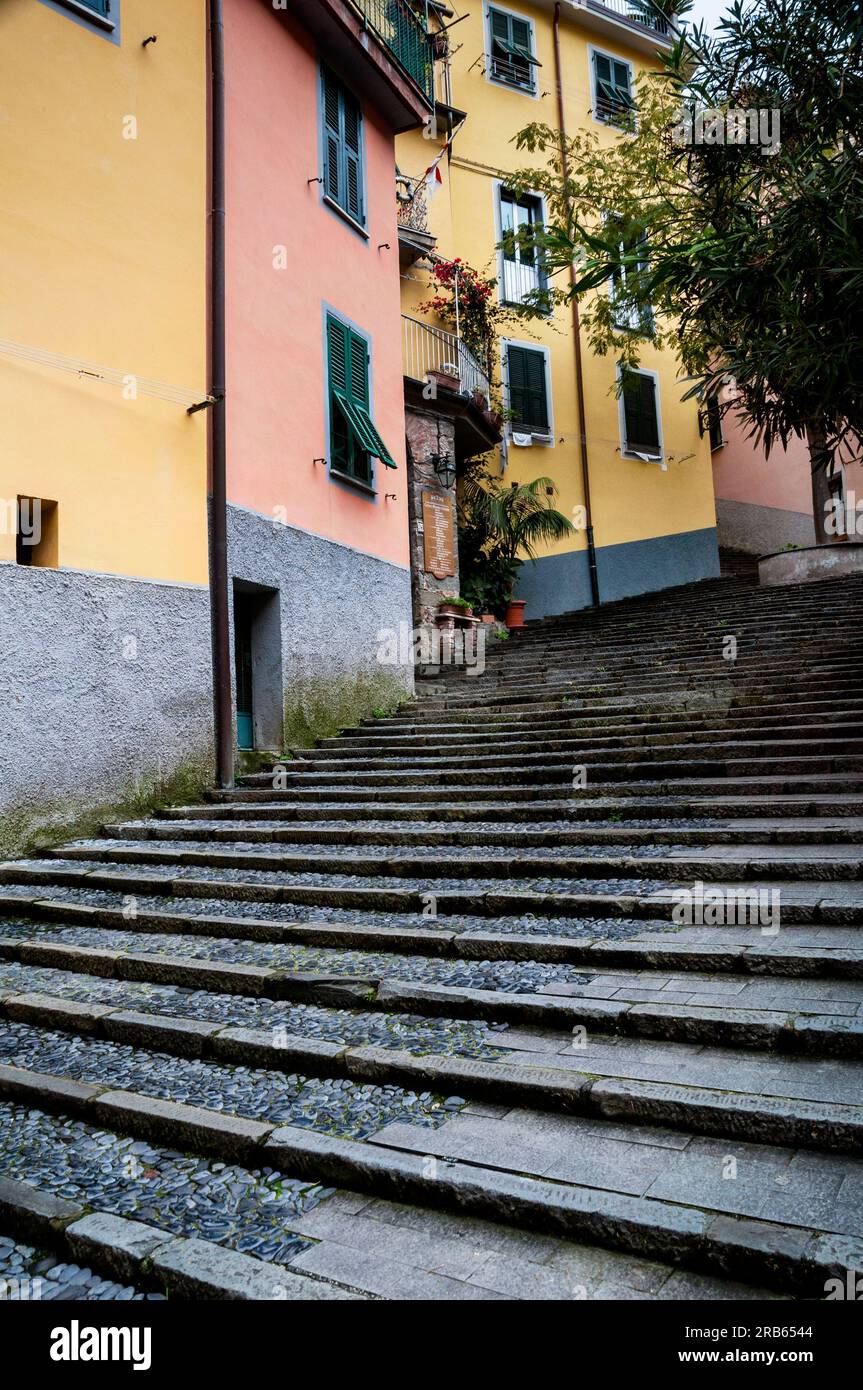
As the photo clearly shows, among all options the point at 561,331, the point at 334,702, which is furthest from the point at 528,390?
the point at 334,702

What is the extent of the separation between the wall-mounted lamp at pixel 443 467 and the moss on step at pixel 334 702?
3.44 metres

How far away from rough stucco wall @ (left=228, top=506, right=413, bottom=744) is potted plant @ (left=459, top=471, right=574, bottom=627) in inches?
144

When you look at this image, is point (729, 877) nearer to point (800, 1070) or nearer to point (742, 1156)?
point (800, 1070)

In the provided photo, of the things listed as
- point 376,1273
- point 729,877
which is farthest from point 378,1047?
point 729,877

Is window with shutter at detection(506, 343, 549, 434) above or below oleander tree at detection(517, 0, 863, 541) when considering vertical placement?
above

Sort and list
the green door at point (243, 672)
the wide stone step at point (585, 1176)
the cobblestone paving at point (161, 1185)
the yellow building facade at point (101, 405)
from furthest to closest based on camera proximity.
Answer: the green door at point (243, 672) → the yellow building facade at point (101, 405) → the cobblestone paving at point (161, 1185) → the wide stone step at point (585, 1176)

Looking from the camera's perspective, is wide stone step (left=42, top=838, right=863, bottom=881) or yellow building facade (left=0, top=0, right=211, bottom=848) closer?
wide stone step (left=42, top=838, right=863, bottom=881)

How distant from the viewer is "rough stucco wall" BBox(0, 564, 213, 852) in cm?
646

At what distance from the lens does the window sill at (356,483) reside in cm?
1012

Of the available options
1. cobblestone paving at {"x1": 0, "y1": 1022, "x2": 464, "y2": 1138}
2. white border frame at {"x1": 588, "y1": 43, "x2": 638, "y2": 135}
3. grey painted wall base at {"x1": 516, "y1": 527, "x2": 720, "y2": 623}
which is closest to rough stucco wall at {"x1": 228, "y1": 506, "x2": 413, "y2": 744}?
cobblestone paving at {"x1": 0, "y1": 1022, "x2": 464, "y2": 1138}

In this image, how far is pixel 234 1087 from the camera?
3.38 meters

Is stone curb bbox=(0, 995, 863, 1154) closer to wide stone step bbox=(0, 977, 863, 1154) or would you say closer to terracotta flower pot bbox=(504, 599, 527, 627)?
wide stone step bbox=(0, 977, 863, 1154)

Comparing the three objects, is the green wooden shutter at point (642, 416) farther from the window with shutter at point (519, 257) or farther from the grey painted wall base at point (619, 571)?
the window with shutter at point (519, 257)

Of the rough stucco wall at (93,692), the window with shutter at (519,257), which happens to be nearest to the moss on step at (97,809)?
the rough stucco wall at (93,692)
